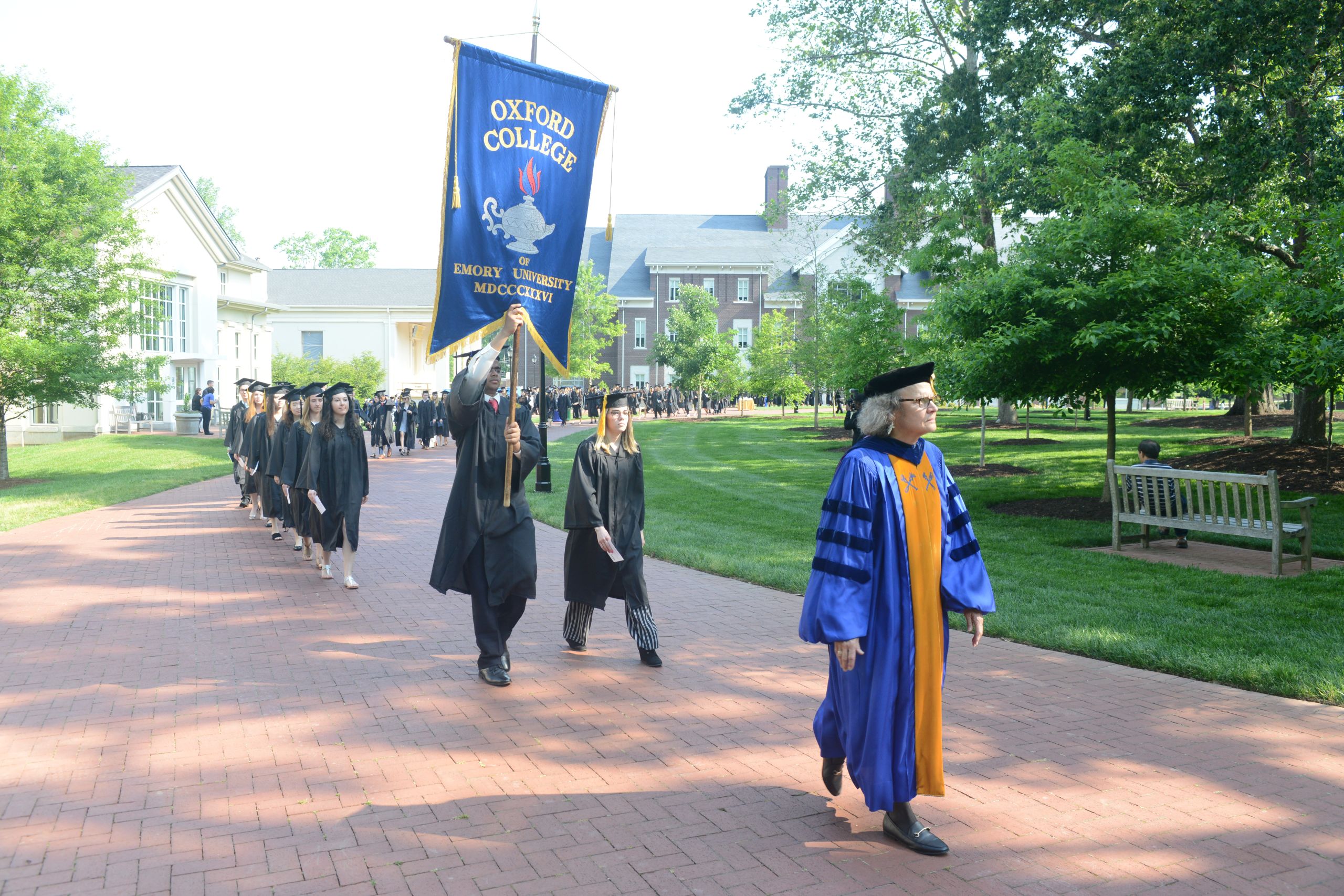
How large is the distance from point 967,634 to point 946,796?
10.0 ft

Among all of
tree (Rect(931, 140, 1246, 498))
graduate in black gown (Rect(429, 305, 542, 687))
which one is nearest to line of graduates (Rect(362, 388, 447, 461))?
tree (Rect(931, 140, 1246, 498))

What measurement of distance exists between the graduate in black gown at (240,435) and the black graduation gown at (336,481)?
5.40 metres

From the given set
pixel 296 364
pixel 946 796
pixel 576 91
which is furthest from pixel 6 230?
pixel 296 364

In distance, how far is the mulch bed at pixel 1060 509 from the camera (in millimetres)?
12617

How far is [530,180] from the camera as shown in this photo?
6.72 meters

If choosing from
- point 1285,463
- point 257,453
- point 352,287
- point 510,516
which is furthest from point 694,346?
point 510,516

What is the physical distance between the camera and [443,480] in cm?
2055

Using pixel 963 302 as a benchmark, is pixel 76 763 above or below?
below

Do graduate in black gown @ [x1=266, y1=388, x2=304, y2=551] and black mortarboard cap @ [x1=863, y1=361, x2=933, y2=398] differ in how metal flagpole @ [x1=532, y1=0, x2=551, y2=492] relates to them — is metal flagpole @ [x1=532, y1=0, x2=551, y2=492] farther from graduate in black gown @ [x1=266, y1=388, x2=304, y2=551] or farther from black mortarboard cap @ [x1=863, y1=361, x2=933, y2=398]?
black mortarboard cap @ [x1=863, y1=361, x2=933, y2=398]

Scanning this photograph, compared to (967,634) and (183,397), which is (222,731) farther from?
(183,397)

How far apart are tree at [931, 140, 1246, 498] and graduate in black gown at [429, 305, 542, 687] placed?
24.6 feet

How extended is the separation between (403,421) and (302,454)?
2212cm

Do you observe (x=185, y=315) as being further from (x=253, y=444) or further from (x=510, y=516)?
(x=510, y=516)

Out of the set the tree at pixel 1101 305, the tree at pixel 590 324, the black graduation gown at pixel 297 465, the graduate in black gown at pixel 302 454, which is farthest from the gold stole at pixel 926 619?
the tree at pixel 590 324
